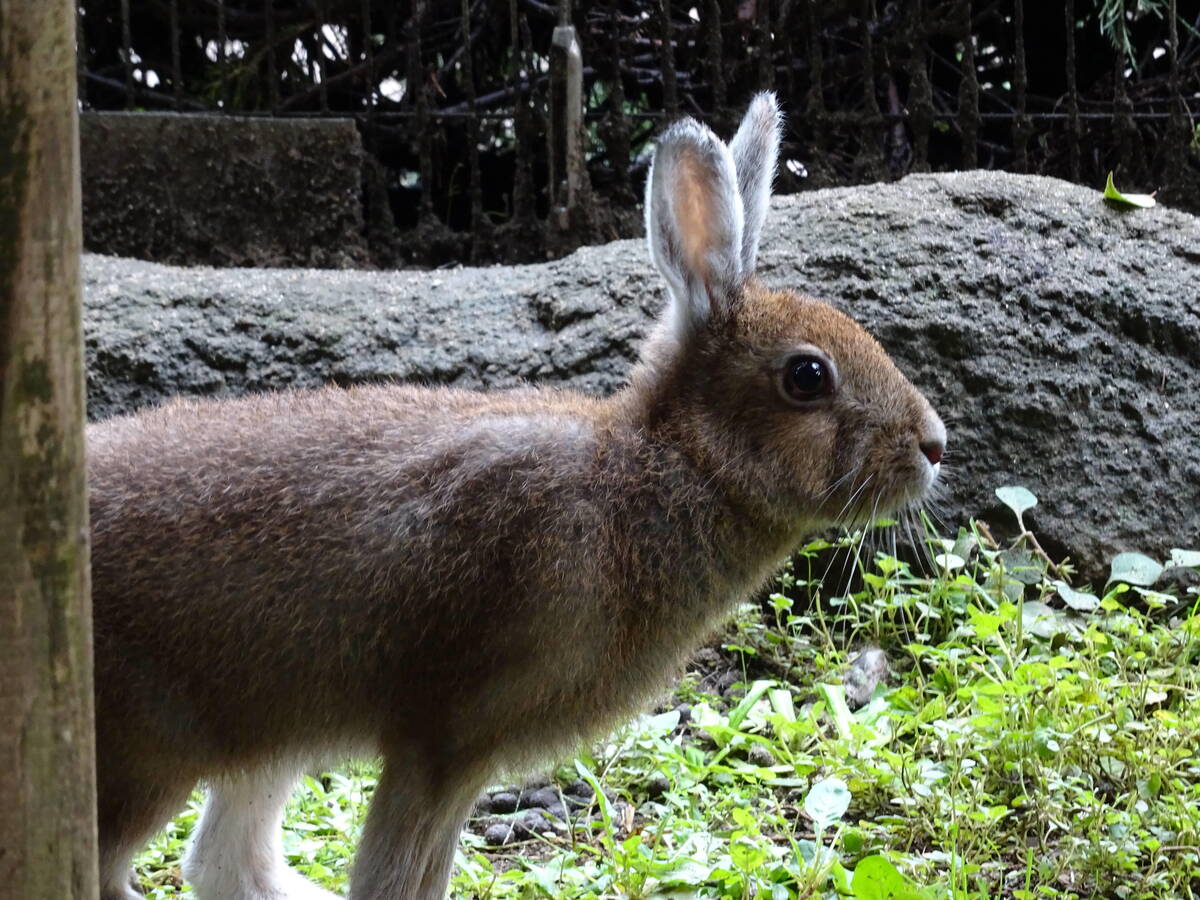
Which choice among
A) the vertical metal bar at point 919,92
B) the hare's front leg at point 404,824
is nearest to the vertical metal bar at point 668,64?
the vertical metal bar at point 919,92

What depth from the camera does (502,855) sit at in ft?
16.3

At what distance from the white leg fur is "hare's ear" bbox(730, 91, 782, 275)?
232 centimetres

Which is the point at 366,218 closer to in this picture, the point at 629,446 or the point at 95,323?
the point at 95,323

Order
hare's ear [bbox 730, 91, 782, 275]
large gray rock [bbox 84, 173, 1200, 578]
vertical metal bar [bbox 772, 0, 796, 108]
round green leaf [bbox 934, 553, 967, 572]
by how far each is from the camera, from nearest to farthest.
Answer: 1. hare's ear [bbox 730, 91, 782, 275]
2. round green leaf [bbox 934, 553, 967, 572]
3. large gray rock [bbox 84, 173, 1200, 578]
4. vertical metal bar [bbox 772, 0, 796, 108]

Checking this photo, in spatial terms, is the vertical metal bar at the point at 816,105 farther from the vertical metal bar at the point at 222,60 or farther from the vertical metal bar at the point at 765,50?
the vertical metal bar at the point at 222,60

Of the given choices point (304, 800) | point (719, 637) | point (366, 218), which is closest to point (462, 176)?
point (366, 218)

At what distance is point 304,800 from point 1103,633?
3.02 meters

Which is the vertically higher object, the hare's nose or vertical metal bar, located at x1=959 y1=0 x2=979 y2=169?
vertical metal bar, located at x1=959 y1=0 x2=979 y2=169

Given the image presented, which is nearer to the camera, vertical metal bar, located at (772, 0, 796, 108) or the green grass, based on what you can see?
the green grass

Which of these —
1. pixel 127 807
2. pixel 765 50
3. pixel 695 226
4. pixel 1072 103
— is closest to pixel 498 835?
pixel 127 807

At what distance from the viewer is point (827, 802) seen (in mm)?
4484

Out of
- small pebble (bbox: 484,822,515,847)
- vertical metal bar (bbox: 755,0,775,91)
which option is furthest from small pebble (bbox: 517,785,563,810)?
vertical metal bar (bbox: 755,0,775,91)

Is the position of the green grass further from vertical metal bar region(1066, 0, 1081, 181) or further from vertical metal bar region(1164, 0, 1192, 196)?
vertical metal bar region(1164, 0, 1192, 196)

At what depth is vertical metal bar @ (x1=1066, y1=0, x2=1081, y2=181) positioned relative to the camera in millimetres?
8164
